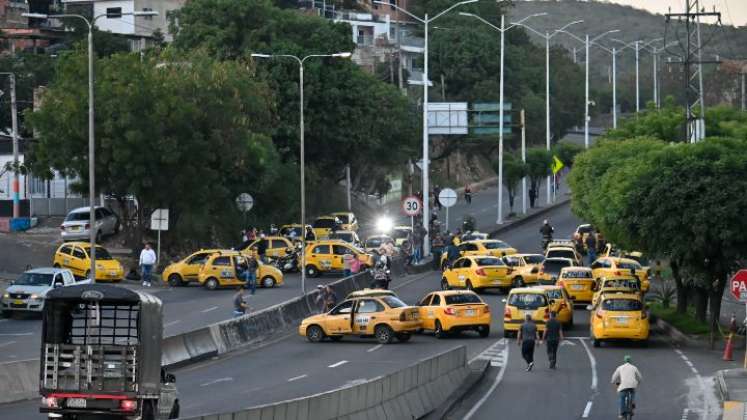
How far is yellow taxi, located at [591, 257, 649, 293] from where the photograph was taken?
5744 centimetres

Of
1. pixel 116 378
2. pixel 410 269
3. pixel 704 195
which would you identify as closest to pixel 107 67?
pixel 410 269

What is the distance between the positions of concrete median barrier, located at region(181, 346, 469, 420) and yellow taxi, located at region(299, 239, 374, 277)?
28435mm

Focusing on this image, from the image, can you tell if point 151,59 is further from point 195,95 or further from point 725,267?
point 725,267

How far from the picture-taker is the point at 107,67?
67.1 metres

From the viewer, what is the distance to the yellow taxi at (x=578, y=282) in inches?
2140

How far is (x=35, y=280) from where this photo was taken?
5081 centimetres

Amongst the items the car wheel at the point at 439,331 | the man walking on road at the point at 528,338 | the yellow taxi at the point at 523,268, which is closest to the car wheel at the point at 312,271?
the yellow taxi at the point at 523,268

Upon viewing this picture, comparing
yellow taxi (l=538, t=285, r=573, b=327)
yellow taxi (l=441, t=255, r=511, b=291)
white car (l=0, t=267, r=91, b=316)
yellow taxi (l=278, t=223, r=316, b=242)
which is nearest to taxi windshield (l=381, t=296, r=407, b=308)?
yellow taxi (l=538, t=285, r=573, b=327)

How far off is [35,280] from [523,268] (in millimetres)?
17832

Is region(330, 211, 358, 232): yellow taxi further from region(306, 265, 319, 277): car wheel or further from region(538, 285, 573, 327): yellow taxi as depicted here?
region(538, 285, 573, 327): yellow taxi

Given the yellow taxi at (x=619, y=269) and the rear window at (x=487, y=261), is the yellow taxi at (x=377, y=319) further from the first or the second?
the yellow taxi at (x=619, y=269)

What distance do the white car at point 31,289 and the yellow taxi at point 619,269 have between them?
60.7ft

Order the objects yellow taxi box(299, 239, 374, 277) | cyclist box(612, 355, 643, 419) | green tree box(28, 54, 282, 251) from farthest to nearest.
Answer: green tree box(28, 54, 282, 251)
yellow taxi box(299, 239, 374, 277)
cyclist box(612, 355, 643, 419)

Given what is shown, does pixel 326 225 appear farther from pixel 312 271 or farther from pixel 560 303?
pixel 560 303
